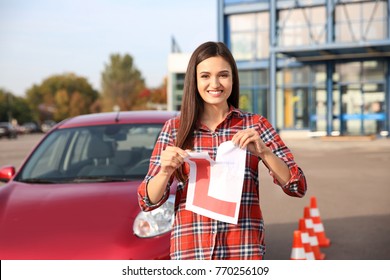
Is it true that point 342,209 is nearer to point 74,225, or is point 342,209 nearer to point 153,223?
point 153,223

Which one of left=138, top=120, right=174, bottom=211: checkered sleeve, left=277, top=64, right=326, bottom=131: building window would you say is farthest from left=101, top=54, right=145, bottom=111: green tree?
left=138, top=120, right=174, bottom=211: checkered sleeve

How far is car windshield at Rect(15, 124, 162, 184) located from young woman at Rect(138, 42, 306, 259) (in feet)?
6.01

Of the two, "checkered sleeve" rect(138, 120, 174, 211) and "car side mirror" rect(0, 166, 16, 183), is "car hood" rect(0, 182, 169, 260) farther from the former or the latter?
"checkered sleeve" rect(138, 120, 174, 211)

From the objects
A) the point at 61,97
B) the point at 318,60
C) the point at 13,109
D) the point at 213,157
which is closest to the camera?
the point at 213,157

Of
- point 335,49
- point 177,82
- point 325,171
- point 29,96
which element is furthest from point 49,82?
point 325,171

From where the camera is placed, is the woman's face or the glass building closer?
the woman's face

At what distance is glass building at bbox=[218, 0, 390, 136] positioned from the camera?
2384cm

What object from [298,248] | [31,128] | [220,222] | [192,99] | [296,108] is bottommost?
[31,128]

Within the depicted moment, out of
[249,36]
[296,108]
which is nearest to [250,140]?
[296,108]

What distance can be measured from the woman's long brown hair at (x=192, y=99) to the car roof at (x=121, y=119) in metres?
2.26

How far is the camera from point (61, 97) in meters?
72.1

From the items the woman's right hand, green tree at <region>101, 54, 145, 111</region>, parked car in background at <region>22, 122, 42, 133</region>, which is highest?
green tree at <region>101, 54, 145, 111</region>

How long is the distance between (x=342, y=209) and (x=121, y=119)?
4.20 meters

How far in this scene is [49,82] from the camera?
7712 centimetres
